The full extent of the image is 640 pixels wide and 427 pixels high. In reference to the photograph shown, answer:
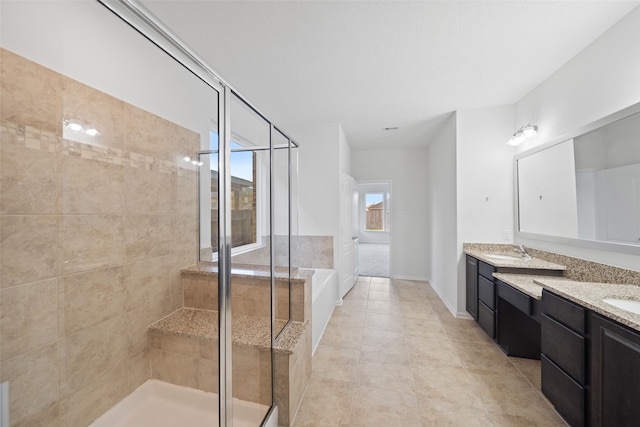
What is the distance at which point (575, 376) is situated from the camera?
4.33 feet

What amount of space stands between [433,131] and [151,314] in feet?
14.4

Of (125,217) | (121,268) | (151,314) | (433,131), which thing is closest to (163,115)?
(125,217)

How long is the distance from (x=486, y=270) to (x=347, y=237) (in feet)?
6.34

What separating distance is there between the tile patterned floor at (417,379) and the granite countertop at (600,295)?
0.86 metres

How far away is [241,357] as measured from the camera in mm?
1433

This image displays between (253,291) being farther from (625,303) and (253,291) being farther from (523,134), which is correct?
(523,134)

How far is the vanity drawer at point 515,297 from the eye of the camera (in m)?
1.79

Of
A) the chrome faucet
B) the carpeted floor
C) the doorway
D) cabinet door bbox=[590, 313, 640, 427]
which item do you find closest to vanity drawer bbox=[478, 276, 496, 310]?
the chrome faucet

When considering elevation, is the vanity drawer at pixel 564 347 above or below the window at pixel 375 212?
below

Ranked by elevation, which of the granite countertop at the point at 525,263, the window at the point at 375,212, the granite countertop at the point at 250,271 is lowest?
the granite countertop at the point at 525,263

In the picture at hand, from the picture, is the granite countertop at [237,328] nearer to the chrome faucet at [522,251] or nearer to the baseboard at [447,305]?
the baseboard at [447,305]

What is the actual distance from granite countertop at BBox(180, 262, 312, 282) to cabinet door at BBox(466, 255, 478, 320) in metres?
2.05

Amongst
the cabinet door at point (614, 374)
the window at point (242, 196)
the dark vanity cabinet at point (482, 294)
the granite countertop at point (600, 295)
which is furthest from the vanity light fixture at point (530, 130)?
the window at point (242, 196)

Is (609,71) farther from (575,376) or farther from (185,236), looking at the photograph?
(185,236)
